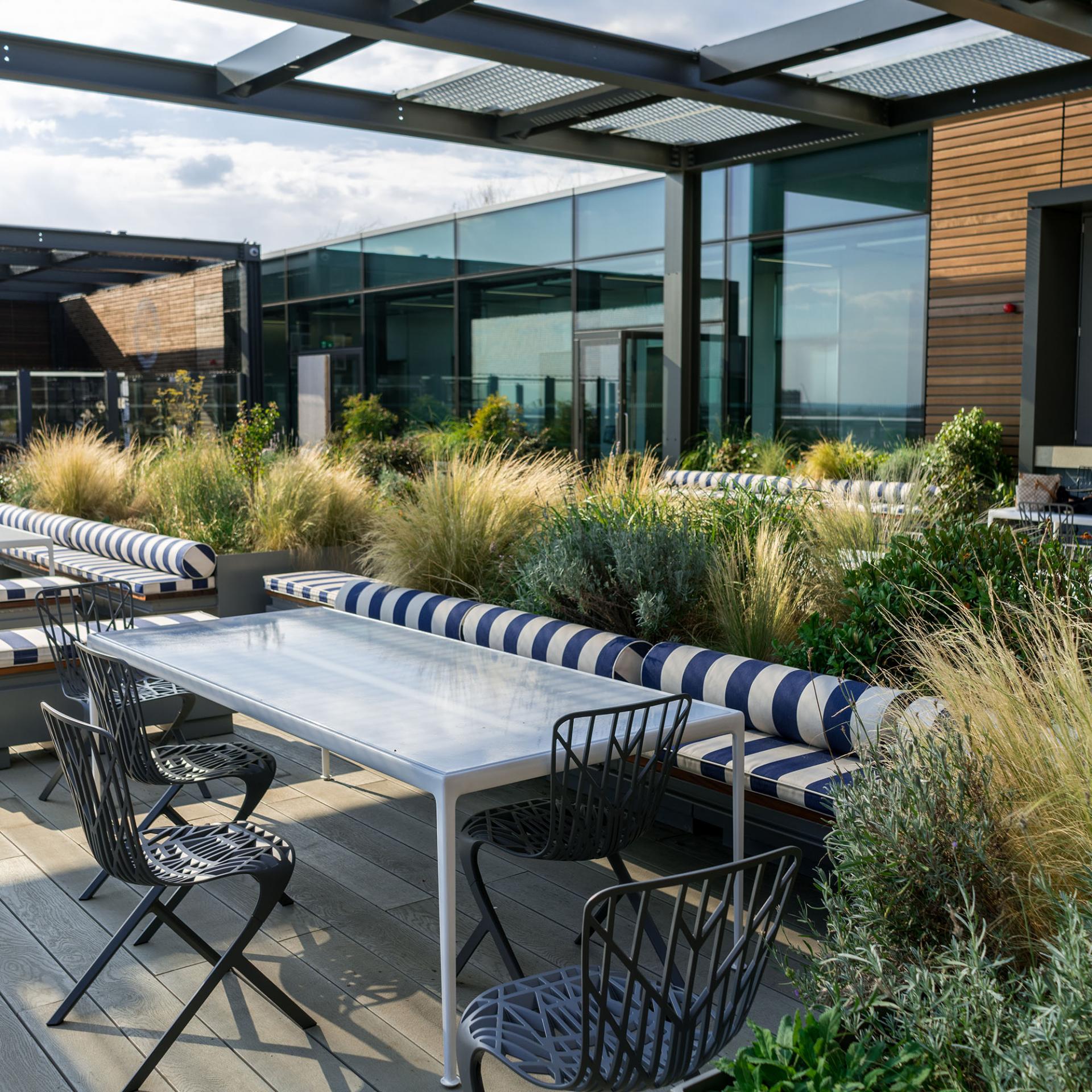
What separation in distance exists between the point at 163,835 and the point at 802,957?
1742mm

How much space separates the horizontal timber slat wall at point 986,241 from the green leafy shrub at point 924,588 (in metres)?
6.63

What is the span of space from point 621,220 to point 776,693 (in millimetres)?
11894

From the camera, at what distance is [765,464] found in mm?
12023

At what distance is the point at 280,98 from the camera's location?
833 cm

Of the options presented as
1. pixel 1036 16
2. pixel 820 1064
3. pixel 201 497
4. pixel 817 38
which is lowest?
pixel 820 1064

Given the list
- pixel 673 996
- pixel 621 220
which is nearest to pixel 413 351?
pixel 621 220

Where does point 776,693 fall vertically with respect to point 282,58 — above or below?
below

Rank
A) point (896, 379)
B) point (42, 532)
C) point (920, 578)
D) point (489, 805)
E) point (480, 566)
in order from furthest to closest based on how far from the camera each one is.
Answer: point (896, 379) → point (42, 532) → point (480, 566) → point (489, 805) → point (920, 578)

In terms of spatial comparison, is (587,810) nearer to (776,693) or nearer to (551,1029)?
(551,1029)

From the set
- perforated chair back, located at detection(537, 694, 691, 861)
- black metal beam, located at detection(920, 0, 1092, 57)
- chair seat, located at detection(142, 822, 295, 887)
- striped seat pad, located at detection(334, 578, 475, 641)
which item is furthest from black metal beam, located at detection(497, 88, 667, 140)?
chair seat, located at detection(142, 822, 295, 887)

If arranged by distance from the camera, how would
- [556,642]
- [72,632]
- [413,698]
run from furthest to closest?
1. [72,632]
2. [556,642]
3. [413,698]

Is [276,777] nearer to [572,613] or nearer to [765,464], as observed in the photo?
[572,613]

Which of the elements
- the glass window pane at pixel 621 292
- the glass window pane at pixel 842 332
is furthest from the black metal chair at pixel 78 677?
the glass window pane at pixel 621 292

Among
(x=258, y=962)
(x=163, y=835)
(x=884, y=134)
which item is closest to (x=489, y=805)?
(x=258, y=962)
